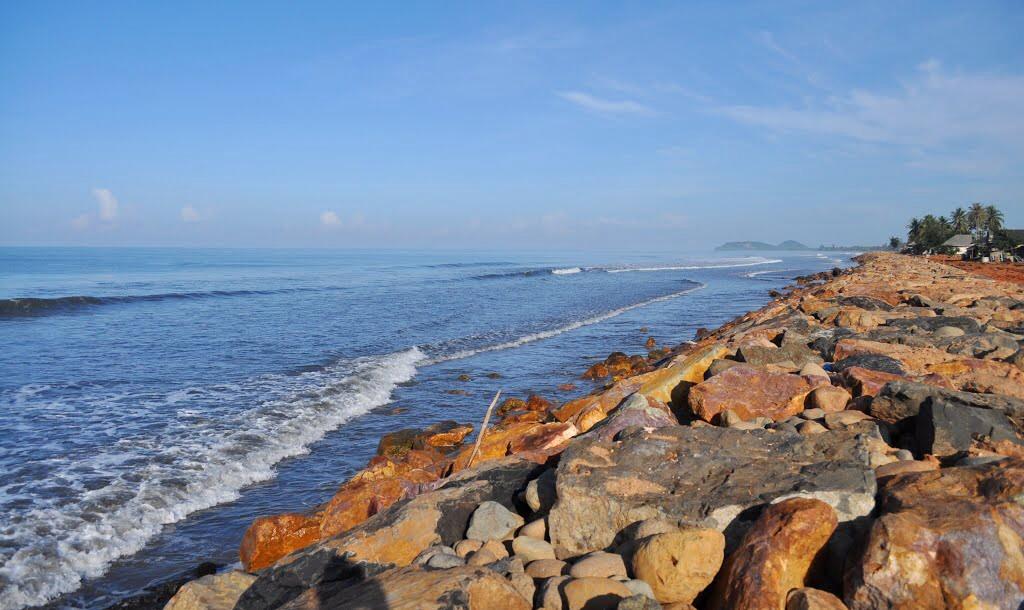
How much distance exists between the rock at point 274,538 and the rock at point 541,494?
8.11 ft

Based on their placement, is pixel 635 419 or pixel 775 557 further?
pixel 635 419

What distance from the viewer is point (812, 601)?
123 inches

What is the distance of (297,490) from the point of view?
840cm

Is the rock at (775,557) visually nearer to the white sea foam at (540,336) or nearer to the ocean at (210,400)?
the ocean at (210,400)

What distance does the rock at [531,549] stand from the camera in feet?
13.9

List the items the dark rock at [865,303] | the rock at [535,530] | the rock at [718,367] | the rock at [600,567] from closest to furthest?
the rock at [600,567] → the rock at [535,530] → the rock at [718,367] → the dark rock at [865,303]

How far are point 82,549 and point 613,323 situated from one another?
20.1 m

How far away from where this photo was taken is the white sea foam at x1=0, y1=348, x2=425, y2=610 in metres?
6.30

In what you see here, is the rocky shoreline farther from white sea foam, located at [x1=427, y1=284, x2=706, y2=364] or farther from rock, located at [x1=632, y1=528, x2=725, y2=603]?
white sea foam, located at [x1=427, y1=284, x2=706, y2=364]

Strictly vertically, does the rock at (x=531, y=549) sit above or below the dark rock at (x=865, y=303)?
below

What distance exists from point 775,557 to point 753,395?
3.33 m

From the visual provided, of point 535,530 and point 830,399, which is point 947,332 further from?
point 535,530

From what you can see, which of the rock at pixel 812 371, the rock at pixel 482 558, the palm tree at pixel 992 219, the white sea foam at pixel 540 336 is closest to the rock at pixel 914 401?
the rock at pixel 812 371

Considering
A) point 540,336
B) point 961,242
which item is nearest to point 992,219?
point 961,242
